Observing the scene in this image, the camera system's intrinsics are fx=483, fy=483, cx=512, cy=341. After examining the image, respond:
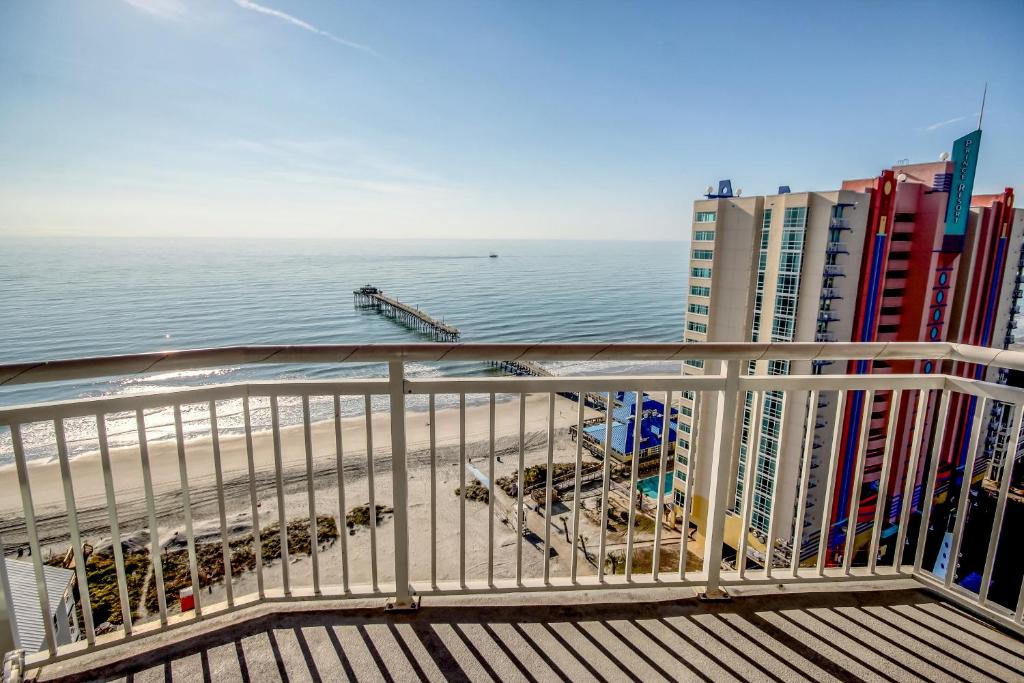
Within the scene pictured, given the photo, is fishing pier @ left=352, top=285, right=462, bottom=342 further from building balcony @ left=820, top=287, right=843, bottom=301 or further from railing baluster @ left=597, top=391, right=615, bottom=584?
railing baluster @ left=597, top=391, right=615, bottom=584

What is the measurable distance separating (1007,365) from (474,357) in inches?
75.7

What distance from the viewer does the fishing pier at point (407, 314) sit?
122 ft

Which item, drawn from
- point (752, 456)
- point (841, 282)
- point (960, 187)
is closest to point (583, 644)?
point (752, 456)

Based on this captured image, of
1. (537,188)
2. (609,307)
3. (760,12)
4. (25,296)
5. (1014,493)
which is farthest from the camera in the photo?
(537,188)

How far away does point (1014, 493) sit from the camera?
17.9 m

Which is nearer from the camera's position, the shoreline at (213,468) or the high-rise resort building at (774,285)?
the shoreline at (213,468)

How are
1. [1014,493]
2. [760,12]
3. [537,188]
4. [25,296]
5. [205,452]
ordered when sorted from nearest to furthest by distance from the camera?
[760,12] → [205,452] → [1014,493] → [25,296] → [537,188]

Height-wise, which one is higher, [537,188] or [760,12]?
[537,188]

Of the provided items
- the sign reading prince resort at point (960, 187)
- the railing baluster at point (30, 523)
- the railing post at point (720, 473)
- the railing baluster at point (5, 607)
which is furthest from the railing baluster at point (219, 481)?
the sign reading prince resort at point (960, 187)

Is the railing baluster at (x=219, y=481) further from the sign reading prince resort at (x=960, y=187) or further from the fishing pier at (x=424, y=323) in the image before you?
the fishing pier at (x=424, y=323)

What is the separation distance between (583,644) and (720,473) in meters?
0.83

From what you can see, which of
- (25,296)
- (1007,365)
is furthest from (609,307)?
(25,296)

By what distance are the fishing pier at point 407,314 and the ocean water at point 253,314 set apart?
99cm

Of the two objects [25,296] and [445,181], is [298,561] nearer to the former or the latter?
[25,296]
